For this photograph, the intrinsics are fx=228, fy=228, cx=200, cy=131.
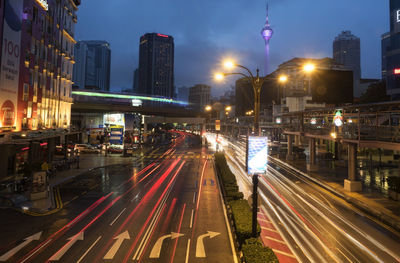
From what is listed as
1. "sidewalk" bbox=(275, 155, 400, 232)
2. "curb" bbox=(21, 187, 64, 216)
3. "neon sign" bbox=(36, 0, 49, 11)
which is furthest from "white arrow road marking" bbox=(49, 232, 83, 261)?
"neon sign" bbox=(36, 0, 49, 11)

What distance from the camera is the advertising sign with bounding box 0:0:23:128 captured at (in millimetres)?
21188

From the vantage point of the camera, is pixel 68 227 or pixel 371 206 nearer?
pixel 68 227

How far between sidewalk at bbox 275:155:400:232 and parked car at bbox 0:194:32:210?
966 inches

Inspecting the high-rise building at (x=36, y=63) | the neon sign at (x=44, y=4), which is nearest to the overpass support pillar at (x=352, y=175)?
the high-rise building at (x=36, y=63)

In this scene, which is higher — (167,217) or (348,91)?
(348,91)

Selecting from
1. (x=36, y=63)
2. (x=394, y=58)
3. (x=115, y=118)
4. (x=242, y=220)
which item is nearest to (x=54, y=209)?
(x=242, y=220)

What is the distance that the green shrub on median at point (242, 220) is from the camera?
10656 mm

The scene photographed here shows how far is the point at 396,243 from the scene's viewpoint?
12086 mm

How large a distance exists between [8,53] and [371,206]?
34016 millimetres

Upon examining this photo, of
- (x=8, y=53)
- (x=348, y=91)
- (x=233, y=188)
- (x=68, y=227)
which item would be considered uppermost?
(x=348, y=91)

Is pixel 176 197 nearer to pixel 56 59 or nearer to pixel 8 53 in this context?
pixel 8 53

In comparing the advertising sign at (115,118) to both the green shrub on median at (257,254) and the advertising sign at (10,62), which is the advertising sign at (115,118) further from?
the green shrub on median at (257,254)

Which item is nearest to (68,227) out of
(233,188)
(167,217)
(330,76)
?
(167,217)

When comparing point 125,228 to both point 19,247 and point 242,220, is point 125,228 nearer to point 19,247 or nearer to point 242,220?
point 19,247
